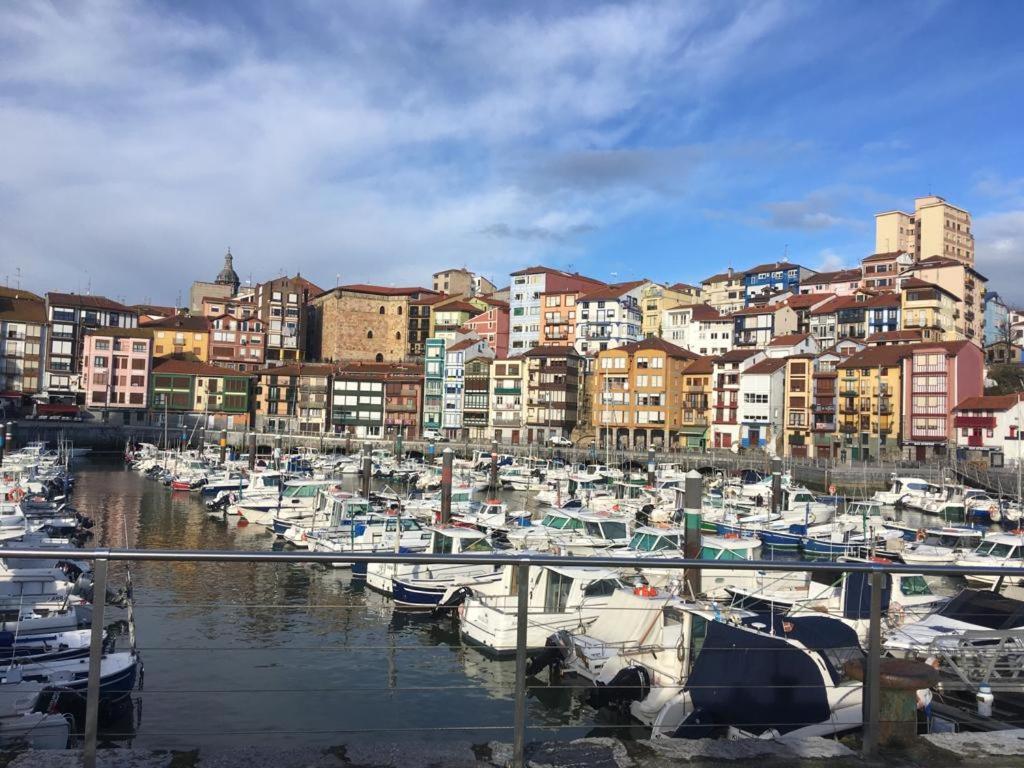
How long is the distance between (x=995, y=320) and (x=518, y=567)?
134m

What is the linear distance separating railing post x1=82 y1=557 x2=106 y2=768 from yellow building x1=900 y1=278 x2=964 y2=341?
95.0 m

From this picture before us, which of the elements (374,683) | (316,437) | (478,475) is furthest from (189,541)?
(316,437)

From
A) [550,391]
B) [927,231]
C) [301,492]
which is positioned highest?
[927,231]

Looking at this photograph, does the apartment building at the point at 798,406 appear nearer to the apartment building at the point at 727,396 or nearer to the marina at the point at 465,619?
the apartment building at the point at 727,396

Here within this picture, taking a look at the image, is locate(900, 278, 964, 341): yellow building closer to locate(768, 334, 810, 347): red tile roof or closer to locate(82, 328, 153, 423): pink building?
locate(768, 334, 810, 347): red tile roof

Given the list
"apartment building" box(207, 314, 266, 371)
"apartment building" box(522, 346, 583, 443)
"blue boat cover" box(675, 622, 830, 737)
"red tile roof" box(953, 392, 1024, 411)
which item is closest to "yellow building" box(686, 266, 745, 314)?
"apartment building" box(522, 346, 583, 443)

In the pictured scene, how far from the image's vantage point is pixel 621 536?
3556cm

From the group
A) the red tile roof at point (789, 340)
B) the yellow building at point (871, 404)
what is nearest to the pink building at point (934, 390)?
the yellow building at point (871, 404)

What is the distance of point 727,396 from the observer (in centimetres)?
8962

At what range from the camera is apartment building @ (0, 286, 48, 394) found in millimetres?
100750

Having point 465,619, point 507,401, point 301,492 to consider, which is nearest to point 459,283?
point 507,401

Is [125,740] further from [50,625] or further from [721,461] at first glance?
[721,461]

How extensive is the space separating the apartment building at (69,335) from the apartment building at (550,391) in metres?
51.6

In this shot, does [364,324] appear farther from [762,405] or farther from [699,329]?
[762,405]
